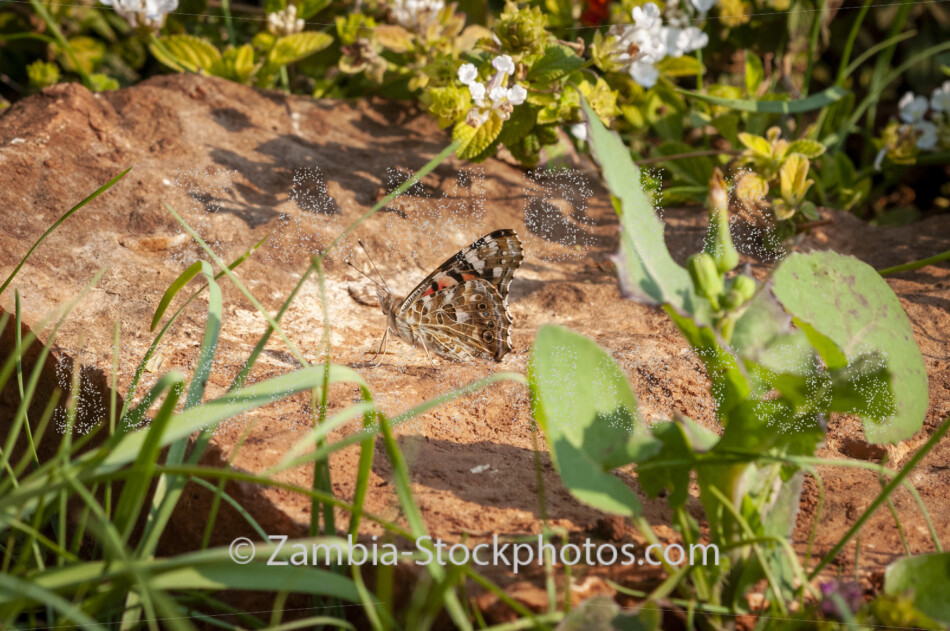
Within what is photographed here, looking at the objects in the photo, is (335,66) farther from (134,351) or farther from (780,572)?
(780,572)

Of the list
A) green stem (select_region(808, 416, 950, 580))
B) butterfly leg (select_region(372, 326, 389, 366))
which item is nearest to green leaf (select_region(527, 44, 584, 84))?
butterfly leg (select_region(372, 326, 389, 366))

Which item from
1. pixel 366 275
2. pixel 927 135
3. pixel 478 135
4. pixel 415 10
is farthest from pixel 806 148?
pixel 366 275

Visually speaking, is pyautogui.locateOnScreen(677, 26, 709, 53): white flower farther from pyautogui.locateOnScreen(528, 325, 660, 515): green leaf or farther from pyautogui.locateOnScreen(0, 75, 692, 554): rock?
pyautogui.locateOnScreen(528, 325, 660, 515): green leaf

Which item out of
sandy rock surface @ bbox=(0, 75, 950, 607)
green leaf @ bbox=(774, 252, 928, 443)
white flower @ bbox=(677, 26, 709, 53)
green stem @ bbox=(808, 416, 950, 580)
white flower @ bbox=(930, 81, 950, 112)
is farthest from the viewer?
white flower @ bbox=(930, 81, 950, 112)

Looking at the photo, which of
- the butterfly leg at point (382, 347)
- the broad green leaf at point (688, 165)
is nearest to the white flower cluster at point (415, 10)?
the broad green leaf at point (688, 165)

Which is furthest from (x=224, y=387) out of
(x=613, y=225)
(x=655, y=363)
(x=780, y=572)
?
(x=613, y=225)

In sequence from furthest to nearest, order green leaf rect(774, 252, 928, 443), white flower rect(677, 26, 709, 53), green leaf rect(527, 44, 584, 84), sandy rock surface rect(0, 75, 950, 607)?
white flower rect(677, 26, 709, 53)
green leaf rect(527, 44, 584, 84)
sandy rock surface rect(0, 75, 950, 607)
green leaf rect(774, 252, 928, 443)

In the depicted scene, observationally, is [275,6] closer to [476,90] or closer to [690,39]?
[476,90]
